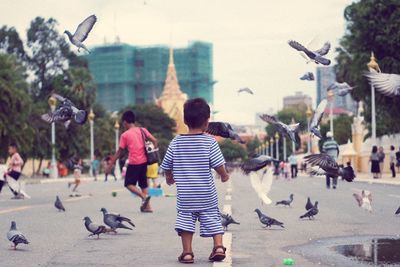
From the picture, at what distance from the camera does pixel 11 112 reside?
5222cm

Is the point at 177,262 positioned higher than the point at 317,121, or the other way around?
the point at 317,121

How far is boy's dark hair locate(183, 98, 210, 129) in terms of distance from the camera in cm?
797

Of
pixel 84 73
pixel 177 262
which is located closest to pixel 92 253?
pixel 177 262

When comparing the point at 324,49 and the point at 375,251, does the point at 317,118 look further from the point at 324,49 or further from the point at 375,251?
the point at 375,251

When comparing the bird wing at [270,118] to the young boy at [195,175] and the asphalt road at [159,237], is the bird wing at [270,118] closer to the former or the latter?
the asphalt road at [159,237]

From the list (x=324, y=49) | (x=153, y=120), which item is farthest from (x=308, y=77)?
(x=153, y=120)

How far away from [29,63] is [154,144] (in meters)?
74.9

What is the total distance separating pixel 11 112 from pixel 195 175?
45.8 meters

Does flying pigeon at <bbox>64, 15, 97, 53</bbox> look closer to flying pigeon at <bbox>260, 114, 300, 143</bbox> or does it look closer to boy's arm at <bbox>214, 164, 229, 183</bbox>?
flying pigeon at <bbox>260, 114, 300, 143</bbox>

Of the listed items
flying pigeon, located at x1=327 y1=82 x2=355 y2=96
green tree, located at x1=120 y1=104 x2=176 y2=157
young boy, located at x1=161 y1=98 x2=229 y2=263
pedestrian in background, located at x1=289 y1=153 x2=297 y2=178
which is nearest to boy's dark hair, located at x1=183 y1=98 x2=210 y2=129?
young boy, located at x1=161 y1=98 x2=229 y2=263

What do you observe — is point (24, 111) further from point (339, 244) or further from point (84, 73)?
point (339, 244)

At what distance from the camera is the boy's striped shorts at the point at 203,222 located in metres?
7.93

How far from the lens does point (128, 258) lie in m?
8.25

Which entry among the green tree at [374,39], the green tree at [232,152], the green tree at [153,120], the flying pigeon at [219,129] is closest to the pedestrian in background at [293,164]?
the green tree at [374,39]
